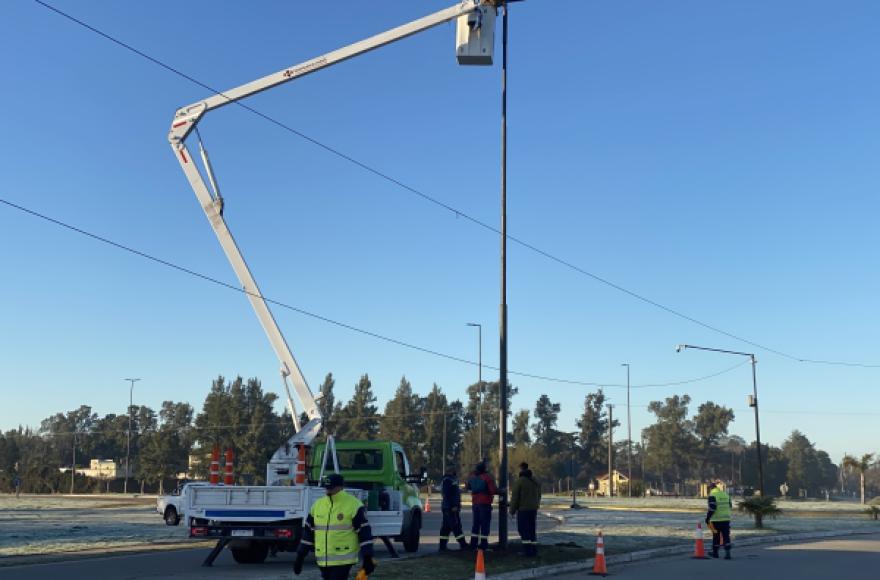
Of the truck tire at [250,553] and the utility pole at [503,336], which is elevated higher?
the utility pole at [503,336]

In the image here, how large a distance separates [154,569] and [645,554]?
10883 mm

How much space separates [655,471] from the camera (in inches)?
5571

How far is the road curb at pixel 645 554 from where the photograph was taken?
15.3m

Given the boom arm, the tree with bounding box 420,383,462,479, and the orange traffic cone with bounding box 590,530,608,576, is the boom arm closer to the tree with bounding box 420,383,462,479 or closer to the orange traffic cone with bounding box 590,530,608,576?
the orange traffic cone with bounding box 590,530,608,576

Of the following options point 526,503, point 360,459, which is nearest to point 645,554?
point 526,503

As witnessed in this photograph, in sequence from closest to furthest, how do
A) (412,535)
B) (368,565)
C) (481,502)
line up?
(368,565)
(481,502)
(412,535)

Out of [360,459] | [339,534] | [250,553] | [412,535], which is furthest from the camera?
[412,535]

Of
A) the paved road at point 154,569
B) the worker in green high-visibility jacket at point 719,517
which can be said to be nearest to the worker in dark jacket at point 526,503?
the paved road at point 154,569

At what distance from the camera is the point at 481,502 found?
16562mm

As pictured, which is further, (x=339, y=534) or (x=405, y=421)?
(x=405, y=421)

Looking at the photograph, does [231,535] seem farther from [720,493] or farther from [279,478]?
[720,493]

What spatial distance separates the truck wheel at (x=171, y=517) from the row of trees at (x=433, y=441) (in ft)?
138

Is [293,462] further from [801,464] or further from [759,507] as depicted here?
[801,464]

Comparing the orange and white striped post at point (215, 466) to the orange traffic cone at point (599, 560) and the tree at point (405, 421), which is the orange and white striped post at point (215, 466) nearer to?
the orange traffic cone at point (599, 560)
